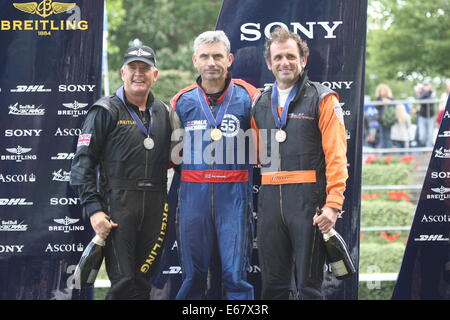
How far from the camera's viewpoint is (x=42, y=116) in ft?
22.3

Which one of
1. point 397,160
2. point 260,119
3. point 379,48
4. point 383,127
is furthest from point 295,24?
point 379,48

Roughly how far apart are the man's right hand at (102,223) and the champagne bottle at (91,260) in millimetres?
74

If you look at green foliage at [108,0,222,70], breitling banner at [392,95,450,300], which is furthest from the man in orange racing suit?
green foliage at [108,0,222,70]

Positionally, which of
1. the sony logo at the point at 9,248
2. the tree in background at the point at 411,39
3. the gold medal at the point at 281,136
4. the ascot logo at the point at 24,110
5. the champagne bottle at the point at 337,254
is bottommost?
the sony logo at the point at 9,248

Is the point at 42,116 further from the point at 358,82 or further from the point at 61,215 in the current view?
the point at 358,82

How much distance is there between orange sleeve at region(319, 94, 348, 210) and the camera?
18.5ft

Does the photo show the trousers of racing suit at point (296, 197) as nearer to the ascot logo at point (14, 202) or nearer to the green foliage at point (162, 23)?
the ascot logo at point (14, 202)

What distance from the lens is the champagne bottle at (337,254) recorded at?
5758 mm

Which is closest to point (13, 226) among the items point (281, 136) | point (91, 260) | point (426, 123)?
point (91, 260)

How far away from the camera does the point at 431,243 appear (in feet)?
22.8

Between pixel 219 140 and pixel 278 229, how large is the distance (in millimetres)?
817

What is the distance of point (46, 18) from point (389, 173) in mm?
6153

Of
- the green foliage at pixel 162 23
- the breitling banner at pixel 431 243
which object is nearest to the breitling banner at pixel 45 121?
the breitling banner at pixel 431 243

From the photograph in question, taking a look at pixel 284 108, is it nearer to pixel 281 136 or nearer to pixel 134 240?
pixel 281 136
